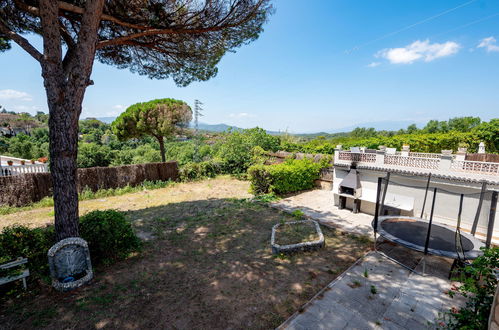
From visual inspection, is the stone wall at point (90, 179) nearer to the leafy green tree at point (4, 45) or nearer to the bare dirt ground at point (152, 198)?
the bare dirt ground at point (152, 198)

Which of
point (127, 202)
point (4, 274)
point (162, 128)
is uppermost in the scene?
point (162, 128)

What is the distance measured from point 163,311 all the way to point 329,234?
532 cm

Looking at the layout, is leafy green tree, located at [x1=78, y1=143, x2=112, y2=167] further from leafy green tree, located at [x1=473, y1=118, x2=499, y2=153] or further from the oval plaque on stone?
leafy green tree, located at [x1=473, y1=118, x2=499, y2=153]

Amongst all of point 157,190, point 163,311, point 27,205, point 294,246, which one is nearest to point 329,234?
point 294,246

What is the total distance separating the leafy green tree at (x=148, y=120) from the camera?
16828 mm

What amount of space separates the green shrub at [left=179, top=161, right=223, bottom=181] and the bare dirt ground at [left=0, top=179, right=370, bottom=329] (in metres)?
8.20

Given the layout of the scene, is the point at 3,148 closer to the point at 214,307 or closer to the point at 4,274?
the point at 4,274

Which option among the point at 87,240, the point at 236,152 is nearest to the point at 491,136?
the point at 236,152

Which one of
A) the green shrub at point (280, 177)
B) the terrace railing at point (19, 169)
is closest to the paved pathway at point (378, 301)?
the green shrub at point (280, 177)

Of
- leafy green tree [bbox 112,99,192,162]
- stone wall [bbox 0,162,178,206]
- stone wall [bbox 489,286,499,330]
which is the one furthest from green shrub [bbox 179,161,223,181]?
stone wall [bbox 489,286,499,330]

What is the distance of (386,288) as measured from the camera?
4.27 m

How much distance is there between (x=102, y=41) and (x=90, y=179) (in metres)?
9.27

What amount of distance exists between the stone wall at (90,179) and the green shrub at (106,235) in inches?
312

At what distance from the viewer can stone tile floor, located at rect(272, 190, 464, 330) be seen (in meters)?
3.41
